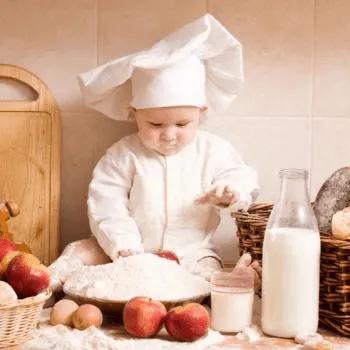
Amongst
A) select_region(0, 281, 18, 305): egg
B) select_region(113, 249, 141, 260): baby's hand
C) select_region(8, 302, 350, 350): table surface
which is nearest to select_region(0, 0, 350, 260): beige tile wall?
select_region(113, 249, 141, 260): baby's hand

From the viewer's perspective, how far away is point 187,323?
→ 43.4 inches

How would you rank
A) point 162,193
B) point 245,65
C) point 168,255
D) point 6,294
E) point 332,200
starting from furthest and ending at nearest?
point 245,65 → point 162,193 → point 168,255 → point 332,200 → point 6,294

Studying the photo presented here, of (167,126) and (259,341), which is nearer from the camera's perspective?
(259,341)

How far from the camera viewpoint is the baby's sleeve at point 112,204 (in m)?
1.43

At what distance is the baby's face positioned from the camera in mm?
1425

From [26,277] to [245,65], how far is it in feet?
2.46

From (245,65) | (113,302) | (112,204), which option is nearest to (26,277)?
(113,302)

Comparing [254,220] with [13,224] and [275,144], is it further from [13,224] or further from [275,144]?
[13,224]

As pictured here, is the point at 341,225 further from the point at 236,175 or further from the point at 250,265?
the point at 236,175

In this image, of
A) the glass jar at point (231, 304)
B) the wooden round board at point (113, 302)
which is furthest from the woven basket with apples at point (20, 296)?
the glass jar at point (231, 304)

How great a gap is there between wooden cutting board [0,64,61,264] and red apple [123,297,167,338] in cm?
49

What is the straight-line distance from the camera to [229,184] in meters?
1.40

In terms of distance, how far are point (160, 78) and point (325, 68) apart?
41 centimetres

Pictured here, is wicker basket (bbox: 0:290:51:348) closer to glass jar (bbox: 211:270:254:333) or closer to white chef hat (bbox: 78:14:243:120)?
glass jar (bbox: 211:270:254:333)
